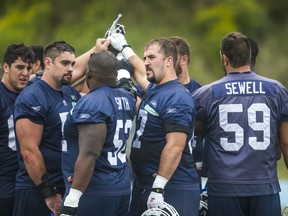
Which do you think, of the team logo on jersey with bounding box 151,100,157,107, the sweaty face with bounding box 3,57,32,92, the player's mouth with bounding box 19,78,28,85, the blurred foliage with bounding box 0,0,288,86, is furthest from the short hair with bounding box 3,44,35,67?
the blurred foliage with bounding box 0,0,288,86

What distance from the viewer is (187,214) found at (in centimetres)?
675

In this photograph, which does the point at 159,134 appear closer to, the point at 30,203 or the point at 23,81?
the point at 30,203

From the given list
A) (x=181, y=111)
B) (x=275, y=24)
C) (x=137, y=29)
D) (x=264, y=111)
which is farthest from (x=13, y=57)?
(x=275, y=24)

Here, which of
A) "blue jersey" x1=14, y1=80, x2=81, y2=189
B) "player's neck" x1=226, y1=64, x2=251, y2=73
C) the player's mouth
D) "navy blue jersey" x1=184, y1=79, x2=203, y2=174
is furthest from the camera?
"navy blue jersey" x1=184, y1=79, x2=203, y2=174

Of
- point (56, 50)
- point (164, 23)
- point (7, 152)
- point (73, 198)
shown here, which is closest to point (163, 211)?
point (73, 198)

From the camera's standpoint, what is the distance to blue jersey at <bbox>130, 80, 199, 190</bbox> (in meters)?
6.63

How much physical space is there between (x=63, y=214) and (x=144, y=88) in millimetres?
1939

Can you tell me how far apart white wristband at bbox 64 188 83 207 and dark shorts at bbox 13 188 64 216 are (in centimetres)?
90

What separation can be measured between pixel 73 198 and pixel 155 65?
142 centimetres

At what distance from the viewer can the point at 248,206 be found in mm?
6906

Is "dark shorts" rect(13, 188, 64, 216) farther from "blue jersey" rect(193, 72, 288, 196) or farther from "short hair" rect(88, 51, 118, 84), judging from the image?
"blue jersey" rect(193, 72, 288, 196)

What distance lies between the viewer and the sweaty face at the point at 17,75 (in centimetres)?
741

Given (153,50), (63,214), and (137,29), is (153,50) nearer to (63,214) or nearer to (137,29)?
(63,214)

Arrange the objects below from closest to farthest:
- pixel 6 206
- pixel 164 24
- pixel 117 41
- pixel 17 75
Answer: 1. pixel 6 206
2. pixel 17 75
3. pixel 117 41
4. pixel 164 24
